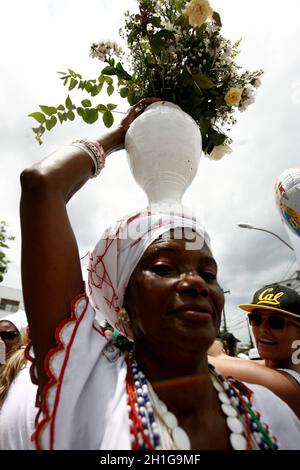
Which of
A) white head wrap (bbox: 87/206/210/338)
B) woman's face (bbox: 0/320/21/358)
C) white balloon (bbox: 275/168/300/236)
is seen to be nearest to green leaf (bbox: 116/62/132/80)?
white head wrap (bbox: 87/206/210/338)

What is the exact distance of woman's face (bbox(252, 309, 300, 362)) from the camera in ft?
7.00

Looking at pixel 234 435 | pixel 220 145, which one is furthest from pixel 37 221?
pixel 220 145

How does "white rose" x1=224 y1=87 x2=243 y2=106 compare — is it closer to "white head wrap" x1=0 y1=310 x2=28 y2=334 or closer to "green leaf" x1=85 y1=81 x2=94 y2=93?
"green leaf" x1=85 y1=81 x2=94 y2=93

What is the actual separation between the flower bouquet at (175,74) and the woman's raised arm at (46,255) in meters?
1.06

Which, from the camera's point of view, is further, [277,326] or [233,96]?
[277,326]

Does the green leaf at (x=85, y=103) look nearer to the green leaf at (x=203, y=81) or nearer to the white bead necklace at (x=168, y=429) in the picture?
the green leaf at (x=203, y=81)

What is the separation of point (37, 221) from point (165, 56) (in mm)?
1385

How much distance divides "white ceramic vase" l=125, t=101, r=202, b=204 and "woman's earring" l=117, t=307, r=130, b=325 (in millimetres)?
535

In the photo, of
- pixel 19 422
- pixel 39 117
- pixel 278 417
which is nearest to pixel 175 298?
pixel 278 417

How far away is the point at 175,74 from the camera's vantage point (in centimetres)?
199

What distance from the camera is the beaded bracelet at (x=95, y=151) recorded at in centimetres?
155

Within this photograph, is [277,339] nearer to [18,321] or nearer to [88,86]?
[88,86]

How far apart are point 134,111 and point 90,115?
37 centimetres

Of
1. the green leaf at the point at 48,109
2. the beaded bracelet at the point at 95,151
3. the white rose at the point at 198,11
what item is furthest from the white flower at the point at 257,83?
the green leaf at the point at 48,109
